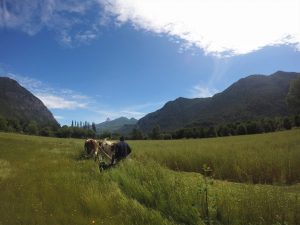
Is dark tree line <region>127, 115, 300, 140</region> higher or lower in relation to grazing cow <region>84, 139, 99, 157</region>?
higher

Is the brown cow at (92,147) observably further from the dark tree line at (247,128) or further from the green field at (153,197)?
the dark tree line at (247,128)

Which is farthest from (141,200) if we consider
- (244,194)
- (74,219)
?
(244,194)

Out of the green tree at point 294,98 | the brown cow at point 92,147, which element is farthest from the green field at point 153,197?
the green tree at point 294,98

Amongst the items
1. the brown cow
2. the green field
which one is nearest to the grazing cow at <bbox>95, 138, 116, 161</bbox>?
the brown cow

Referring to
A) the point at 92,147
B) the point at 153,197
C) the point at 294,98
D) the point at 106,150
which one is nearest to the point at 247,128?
the point at 294,98

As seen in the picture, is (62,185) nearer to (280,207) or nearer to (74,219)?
Result: (74,219)

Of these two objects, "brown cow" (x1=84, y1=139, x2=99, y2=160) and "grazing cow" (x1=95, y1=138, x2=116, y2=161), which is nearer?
"grazing cow" (x1=95, y1=138, x2=116, y2=161)

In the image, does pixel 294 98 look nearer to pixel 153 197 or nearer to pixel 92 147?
pixel 92 147

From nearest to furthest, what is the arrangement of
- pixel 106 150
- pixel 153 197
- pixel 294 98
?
pixel 153 197, pixel 106 150, pixel 294 98

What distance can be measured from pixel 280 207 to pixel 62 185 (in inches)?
294

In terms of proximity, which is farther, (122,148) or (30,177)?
(122,148)

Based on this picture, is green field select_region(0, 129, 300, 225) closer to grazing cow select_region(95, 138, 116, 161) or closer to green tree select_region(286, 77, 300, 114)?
grazing cow select_region(95, 138, 116, 161)

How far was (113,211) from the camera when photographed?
9.05 m

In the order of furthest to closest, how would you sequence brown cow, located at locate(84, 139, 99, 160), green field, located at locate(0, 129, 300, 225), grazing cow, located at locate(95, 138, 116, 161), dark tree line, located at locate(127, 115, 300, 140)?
dark tree line, located at locate(127, 115, 300, 140)
brown cow, located at locate(84, 139, 99, 160)
grazing cow, located at locate(95, 138, 116, 161)
green field, located at locate(0, 129, 300, 225)
